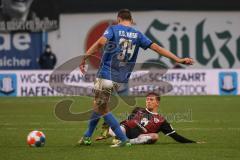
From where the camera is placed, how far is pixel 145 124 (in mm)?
13398

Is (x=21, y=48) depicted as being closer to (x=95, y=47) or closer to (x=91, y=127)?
(x=91, y=127)

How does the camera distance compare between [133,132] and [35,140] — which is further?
[133,132]

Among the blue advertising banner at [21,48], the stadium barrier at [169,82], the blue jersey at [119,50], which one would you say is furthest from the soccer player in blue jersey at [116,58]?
the blue advertising banner at [21,48]

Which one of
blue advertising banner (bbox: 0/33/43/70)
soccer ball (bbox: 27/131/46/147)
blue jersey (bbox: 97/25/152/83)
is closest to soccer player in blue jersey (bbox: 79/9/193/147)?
blue jersey (bbox: 97/25/152/83)

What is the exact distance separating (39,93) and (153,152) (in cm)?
1861

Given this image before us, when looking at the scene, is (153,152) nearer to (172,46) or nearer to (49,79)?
(49,79)

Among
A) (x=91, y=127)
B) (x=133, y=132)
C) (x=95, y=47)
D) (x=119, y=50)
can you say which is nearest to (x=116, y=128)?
(x=91, y=127)

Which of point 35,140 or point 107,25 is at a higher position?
point 107,25

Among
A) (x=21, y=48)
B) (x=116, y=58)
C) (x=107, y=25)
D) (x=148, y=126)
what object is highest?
(x=107, y=25)

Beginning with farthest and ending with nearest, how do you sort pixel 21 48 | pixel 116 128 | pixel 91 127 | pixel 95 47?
Answer: pixel 21 48
pixel 91 127
pixel 116 128
pixel 95 47

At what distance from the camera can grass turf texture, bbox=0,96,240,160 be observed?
11742 millimetres

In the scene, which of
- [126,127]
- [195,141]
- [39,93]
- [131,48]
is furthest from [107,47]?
[39,93]

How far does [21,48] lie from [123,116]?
17.9m

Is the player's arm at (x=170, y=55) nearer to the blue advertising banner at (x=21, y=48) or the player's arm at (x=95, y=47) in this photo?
the player's arm at (x=95, y=47)
